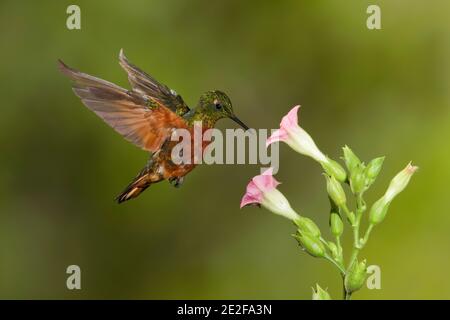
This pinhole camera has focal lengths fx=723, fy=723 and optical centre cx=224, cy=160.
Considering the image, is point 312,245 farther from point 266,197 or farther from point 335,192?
point 266,197

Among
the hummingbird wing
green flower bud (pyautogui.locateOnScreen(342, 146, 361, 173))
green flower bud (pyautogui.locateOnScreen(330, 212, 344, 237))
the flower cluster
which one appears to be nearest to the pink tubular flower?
the flower cluster

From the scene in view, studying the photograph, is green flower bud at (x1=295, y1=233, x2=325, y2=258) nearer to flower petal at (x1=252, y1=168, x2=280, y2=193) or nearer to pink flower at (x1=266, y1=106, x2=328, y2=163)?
flower petal at (x1=252, y1=168, x2=280, y2=193)

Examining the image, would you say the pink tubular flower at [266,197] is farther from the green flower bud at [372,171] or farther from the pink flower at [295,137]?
the green flower bud at [372,171]

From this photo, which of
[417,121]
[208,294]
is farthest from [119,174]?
[417,121]

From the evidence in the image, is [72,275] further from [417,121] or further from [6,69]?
[417,121]

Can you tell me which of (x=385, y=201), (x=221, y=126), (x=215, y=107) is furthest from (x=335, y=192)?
(x=221, y=126)
